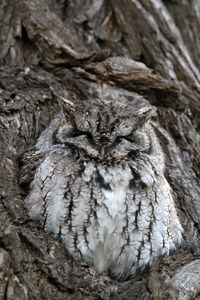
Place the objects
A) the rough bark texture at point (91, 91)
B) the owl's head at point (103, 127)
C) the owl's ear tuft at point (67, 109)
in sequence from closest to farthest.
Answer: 1. the rough bark texture at point (91, 91)
2. the owl's head at point (103, 127)
3. the owl's ear tuft at point (67, 109)

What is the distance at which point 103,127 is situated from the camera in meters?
2.61

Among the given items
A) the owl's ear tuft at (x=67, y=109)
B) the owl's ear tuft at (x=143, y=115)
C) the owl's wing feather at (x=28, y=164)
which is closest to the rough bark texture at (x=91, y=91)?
the owl's wing feather at (x=28, y=164)

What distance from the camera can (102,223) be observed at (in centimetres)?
273

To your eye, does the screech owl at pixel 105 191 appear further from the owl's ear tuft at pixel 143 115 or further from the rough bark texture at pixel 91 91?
the rough bark texture at pixel 91 91

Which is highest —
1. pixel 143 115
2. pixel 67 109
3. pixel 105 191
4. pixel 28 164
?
pixel 143 115

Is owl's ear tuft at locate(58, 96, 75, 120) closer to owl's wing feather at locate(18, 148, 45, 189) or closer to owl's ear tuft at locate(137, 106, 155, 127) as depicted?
owl's wing feather at locate(18, 148, 45, 189)

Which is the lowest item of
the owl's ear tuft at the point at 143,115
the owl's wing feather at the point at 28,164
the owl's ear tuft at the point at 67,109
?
the owl's wing feather at the point at 28,164

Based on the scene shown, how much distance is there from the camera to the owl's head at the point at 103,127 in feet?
8.62

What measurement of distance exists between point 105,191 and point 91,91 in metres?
1.09

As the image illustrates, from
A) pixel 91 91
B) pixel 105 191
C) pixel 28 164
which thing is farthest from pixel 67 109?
pixel 91 91

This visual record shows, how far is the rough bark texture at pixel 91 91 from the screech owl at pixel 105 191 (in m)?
0.13

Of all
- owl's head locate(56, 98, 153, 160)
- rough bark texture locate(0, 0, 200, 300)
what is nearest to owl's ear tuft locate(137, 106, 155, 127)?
owl's head locate(56, 98, 153, 160)

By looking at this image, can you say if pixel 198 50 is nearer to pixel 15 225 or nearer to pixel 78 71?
pixel 78 71

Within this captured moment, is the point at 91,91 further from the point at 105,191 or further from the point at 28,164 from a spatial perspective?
the point at 105,191
